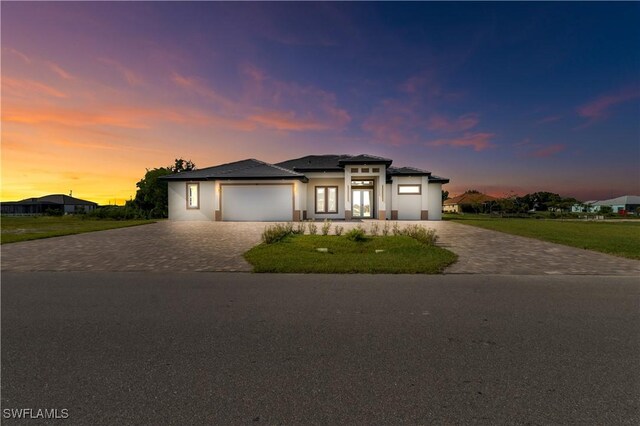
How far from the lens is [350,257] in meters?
8.10

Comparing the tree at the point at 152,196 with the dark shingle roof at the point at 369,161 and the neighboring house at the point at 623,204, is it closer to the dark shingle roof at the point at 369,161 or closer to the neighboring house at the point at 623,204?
the dark shingle roof at the point at 369,161

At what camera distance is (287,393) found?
94.0 inches

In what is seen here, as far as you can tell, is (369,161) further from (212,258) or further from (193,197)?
(212,258)

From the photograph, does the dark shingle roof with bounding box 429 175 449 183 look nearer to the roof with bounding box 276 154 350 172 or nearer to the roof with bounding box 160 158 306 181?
the roof with bounding box 276 154 350 172

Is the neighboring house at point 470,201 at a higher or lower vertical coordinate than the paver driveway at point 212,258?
higher

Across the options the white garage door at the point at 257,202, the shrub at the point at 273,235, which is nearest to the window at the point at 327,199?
the white garage door at the point at 257,202

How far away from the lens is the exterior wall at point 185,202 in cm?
2442

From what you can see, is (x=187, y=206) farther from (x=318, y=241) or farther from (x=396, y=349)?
(x=396, y=349)

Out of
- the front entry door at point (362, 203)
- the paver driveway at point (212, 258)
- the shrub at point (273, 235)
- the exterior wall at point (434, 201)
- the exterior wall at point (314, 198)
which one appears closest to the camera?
the paver driveway at point (212, 258)

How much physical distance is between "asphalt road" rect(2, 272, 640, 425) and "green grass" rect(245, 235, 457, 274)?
1417 mm

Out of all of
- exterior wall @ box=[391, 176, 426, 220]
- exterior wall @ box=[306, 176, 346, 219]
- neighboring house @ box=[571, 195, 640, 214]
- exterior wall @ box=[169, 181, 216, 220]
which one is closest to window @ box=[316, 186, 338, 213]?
exterior wall @ box=[306, 176, 346, 219]

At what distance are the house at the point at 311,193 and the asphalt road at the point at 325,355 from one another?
60.6 feet

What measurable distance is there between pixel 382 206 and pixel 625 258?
52.7ft

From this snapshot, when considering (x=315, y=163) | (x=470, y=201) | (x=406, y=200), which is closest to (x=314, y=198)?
(x=315, y=163)
